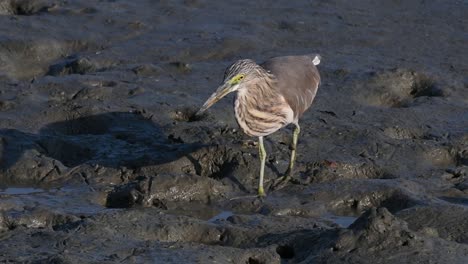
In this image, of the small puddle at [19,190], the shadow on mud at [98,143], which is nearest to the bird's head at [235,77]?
the shadow on mud at [98,143]

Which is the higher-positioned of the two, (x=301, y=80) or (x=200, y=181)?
(x=301, y=80)

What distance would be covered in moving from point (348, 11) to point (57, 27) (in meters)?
3.58

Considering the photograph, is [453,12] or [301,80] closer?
[301,80]

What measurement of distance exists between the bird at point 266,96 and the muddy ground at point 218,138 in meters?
0.47

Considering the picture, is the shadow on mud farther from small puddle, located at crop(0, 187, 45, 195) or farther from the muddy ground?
small puddle, located at crop(0, 187, 45, 195)

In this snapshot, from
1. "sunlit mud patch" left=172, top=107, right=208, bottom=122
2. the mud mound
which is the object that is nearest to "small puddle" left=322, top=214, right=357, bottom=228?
"sunlit mud patch" left=172, top=107, right=208, bottom=122

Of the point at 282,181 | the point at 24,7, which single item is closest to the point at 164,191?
the point at 282,181

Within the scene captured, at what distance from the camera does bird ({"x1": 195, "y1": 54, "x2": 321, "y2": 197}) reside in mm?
8523

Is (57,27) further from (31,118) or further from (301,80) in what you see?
(301,80)

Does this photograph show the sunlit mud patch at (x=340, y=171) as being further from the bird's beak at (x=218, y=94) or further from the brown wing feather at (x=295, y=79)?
the bird's beak at (x=218, y=94)

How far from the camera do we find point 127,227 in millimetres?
7629

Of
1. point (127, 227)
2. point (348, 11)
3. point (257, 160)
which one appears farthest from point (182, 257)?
point (348, 11)

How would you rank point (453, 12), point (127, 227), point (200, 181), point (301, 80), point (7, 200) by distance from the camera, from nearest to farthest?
point (127, 227) < point (7, 200) < point (200, 181) < point (301, 80) < point (453, 12)

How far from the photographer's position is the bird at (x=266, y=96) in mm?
8523
